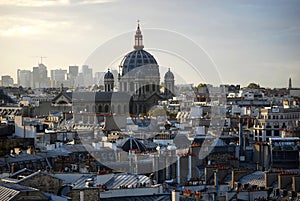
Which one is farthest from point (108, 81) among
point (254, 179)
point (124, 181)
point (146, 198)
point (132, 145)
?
point (146, 198)

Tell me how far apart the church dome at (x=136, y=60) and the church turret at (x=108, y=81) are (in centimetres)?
149

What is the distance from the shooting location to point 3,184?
55.3ft

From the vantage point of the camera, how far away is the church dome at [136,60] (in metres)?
89.7

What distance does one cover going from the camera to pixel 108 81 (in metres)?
90.1

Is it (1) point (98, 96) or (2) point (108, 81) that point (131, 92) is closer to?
(1) point (98, 96)

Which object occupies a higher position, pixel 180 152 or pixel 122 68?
pixel 122 68

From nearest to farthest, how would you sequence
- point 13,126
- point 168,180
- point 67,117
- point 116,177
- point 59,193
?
1. point 59,193
2. point 116,177
3. point 168,180
4. point 13,126
5. point 67,117

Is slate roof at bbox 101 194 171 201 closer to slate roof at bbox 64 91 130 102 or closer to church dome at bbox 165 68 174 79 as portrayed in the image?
slate roof at bbox 64 91 130 102

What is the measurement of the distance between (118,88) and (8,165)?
63415 millimetres

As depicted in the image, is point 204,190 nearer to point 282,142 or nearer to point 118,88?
point 282,142

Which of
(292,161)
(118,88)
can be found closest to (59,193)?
(292,161)

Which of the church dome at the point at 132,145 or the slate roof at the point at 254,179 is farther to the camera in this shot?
the church dome at the point at 132,145

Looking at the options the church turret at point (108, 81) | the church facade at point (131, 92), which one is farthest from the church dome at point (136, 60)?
the church turret at point (108, 81)

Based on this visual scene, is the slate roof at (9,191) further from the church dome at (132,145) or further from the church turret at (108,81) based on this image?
the church turret at (108,81)
